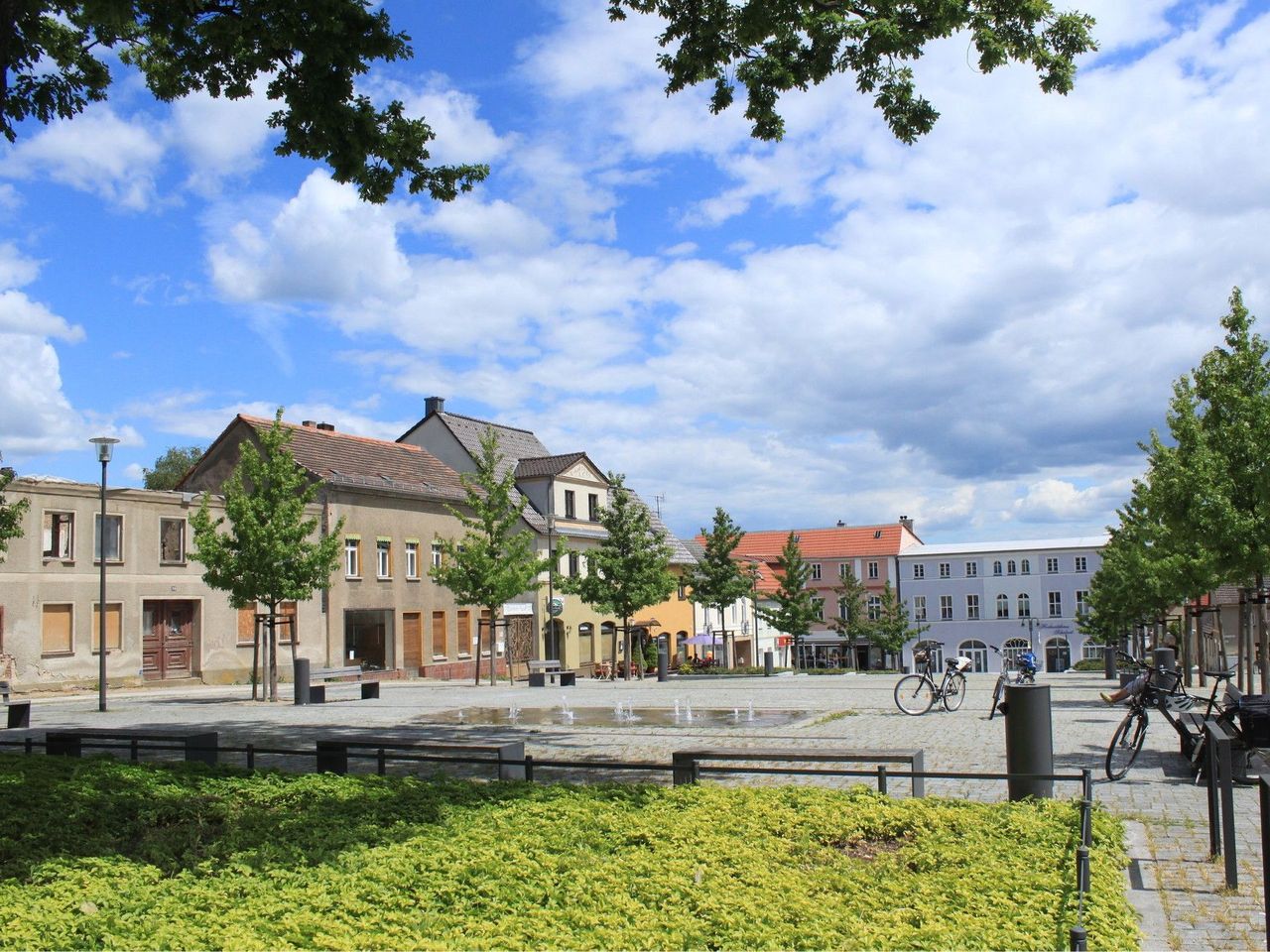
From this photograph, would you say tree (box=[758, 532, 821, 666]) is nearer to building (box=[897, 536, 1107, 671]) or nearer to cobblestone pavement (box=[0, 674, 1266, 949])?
building (box=[897, 536, 1107, 671])

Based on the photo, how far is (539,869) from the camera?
6859 mm

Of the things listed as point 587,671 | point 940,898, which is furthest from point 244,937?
point 587,671

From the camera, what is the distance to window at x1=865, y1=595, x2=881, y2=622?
3723 inches

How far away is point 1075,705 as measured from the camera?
22.5 m

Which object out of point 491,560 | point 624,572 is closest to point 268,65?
point 491,560

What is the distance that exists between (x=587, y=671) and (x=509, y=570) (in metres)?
18.1

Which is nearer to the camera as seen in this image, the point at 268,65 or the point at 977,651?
the point at 268,65

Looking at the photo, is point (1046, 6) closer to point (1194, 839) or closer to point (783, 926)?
point (1194, 839)

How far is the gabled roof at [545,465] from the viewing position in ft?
180

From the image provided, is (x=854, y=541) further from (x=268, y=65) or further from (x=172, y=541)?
(x=268, y=65)

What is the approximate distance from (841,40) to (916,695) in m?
12.2

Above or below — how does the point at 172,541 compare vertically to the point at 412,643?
above

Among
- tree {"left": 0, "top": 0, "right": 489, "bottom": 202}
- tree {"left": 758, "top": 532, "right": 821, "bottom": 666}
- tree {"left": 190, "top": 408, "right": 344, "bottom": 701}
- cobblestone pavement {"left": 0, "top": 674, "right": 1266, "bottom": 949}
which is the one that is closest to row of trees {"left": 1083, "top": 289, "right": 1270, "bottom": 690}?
cobblestone pavement {"left": 0, "top": 674, "right": 1266, "bottom": 949}

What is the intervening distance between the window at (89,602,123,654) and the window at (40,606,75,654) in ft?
2.23
